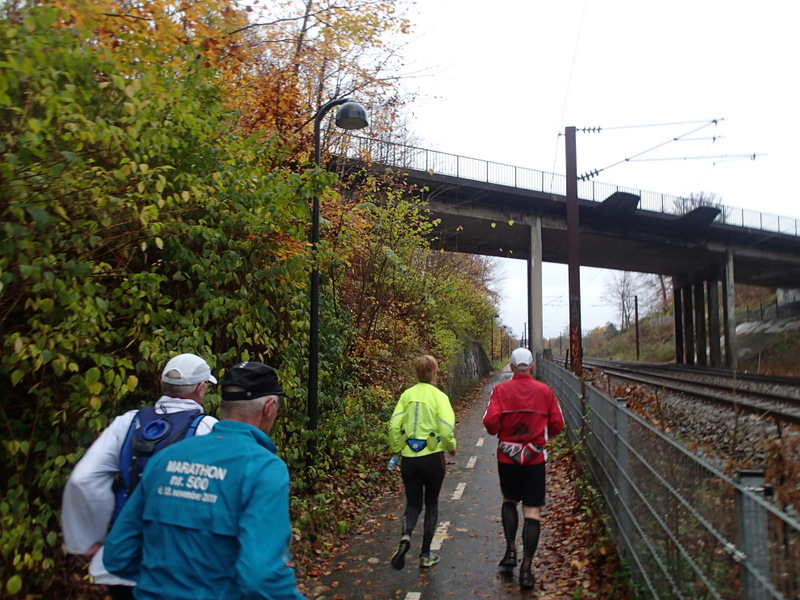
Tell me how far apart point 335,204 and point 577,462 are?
20.0 ft

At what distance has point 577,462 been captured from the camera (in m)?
9.47

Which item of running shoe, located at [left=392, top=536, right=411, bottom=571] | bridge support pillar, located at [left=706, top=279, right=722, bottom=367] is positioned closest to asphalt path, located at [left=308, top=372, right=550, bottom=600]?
running shoe, located at [left=392, top=536, right=411, bottom=571]

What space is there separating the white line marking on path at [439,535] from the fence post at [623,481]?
6.82 ft

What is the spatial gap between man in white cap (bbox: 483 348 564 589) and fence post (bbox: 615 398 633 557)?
52 cm

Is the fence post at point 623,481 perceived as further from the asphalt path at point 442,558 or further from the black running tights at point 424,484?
the black running tights at point 424,484

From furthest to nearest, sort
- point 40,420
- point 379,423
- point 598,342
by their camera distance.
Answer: point 598,342, point 379,423, point 40,420

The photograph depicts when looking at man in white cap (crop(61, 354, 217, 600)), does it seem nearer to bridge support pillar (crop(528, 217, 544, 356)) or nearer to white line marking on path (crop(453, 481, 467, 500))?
white line marking on path (crop(453, 481, 467, 500))

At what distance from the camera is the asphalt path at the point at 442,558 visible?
532cm

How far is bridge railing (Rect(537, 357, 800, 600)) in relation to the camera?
212 cm

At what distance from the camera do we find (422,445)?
18.4 ft

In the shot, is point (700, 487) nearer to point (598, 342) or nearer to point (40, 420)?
point (40, 420)

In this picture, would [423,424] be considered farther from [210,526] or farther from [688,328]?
[688,328]

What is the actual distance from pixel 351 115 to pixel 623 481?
5190 millimetres

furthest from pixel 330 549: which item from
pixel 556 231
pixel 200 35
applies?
pixel 556 231
